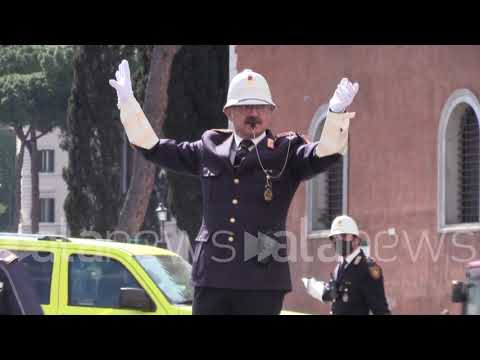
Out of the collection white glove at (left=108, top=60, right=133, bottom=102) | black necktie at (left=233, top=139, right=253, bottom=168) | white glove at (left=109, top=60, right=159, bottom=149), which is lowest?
black necktie at (left=233, top=139, right=253, bottom=168)

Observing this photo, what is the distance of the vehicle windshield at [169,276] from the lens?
9.22 metres

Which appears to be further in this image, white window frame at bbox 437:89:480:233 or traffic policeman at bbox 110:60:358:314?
white window frame at bbox 437:89:480:233

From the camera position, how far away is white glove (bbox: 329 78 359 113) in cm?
472

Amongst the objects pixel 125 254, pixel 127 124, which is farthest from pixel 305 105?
pixel 127 124


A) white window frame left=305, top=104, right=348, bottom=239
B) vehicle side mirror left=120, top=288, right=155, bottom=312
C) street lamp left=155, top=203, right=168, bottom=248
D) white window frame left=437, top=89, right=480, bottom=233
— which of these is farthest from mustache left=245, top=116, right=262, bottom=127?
street lamp left=155, top=203, right=168, bottom=248

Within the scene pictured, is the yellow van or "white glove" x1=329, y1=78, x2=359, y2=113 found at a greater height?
"white glove" x1=329, y1=78, x2=359, y2=113

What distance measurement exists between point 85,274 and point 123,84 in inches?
171

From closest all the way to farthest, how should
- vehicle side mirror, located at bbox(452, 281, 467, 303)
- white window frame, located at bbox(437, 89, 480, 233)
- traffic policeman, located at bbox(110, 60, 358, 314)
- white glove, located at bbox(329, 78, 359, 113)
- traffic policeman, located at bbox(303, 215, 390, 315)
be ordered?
white glove, located at bbox(329, 78, 359, 113) < traffic policeman, located at bbox(110, 60, 358, 314) < vehicle side mirror, located at bbox(452, 281, 467, 303) < traffic policeman, located at bbox(303, 215, 390, 315) < white window frame, located at bbox(437, 89, 480, 233)

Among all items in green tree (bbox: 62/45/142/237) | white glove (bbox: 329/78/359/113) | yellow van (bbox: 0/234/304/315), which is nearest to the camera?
white glove (bbox: 329/78/359/113)

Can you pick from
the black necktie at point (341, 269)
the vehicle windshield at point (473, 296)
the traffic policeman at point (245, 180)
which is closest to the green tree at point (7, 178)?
the black necktie at point (341, 269)

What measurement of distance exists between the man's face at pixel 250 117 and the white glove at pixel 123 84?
0.43 metres

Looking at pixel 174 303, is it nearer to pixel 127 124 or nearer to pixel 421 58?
pixel 127 124

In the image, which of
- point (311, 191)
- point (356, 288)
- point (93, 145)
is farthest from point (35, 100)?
point (356, 288)

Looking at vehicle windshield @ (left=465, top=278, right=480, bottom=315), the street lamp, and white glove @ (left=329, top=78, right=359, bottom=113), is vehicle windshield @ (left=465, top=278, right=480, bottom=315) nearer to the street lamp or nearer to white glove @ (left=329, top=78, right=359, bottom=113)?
white glove @ (left=329, top=78, right=359, bottom=113)
